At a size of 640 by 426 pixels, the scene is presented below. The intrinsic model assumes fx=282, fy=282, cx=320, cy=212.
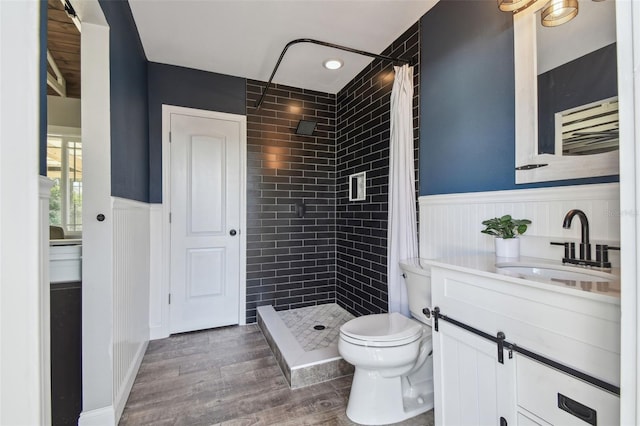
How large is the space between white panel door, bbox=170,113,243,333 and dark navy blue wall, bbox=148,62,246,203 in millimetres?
118

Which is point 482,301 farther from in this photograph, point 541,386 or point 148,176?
point 148,176

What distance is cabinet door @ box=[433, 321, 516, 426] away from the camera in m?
0.99

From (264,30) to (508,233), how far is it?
2.14 meters

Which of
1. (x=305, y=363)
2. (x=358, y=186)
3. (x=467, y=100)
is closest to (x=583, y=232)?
(x=467, y=100)

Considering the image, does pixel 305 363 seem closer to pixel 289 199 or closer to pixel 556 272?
pixel 556 272

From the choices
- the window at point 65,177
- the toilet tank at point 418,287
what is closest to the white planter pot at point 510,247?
the toilet tank at point 418,287

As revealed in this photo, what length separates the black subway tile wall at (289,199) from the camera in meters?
2.92

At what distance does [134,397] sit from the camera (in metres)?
1.73

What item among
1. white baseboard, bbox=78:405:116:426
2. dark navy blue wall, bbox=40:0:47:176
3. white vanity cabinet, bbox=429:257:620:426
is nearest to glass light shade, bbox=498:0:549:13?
white vanity cabinet, bbox=429:257:620:426

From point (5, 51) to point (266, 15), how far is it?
6.17ft

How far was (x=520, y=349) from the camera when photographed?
93 centimetres

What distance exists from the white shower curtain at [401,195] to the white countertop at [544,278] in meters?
0.64

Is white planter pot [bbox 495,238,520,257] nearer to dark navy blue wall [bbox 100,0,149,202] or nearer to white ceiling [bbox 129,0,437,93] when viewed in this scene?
white ceiling [bbox 129,0,437,93]
